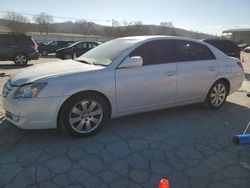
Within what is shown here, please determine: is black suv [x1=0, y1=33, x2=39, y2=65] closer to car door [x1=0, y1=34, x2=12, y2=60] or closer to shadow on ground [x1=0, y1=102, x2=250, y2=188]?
car door [x1=0, y1=34, x2=12, y2=60]

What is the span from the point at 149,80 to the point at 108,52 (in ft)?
3.02

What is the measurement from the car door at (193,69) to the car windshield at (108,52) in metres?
0.98

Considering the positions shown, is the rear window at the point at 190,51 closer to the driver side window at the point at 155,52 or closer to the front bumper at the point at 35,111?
the driver side window at the point at 155,52

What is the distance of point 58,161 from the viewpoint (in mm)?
3258

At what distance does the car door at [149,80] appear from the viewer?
412cm

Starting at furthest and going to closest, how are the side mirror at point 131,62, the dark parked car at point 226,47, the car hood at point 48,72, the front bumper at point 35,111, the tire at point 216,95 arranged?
the dark parked car at point 226,47
the tire at point 216,95
the side mirror at point 131,62
the car hood at point 48,72
the front bumper at point 35,111

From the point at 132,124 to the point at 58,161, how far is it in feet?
5.53

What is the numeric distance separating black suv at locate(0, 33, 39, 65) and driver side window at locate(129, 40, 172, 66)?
36.1ft

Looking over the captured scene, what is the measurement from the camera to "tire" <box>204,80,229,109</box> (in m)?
5.38

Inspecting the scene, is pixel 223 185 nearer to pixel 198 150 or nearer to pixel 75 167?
pixel 198 150

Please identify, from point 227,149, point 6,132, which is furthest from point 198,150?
point 6,132

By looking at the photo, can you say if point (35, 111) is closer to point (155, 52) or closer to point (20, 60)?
point (155, 52)

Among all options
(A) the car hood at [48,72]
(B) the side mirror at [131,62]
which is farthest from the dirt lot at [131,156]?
(B) the side mirror at [131,62]

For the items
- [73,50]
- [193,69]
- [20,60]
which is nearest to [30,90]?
[193,69]
